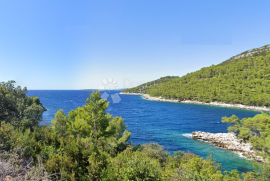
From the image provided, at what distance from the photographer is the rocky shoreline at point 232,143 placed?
2634 centimetres

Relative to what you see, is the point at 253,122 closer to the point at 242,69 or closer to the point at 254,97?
the point at 254,97

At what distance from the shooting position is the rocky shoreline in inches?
1037

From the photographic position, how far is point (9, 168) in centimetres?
586

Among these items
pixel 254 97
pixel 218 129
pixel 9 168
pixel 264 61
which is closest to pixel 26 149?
pixel 9 168

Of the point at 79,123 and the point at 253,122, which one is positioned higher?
the point at 79,123

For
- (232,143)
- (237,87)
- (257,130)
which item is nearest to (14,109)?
(232,143)

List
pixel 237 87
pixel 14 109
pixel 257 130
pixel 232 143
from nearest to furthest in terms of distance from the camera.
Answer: pixel 14 109, pixel 257 130, pixel 232 143, pixel 237 87

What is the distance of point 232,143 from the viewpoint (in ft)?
101

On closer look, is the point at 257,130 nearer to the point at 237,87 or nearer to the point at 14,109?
the point at 14,109

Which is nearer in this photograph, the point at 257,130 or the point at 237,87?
the point at 257,130

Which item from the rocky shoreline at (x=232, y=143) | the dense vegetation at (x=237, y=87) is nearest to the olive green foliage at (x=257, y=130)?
the rocky shoreline at (x=232, y=143)

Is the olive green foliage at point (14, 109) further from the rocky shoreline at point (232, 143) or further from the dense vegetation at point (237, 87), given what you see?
the dense vegetation at point (237, 87)

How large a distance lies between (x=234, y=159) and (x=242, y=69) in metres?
132

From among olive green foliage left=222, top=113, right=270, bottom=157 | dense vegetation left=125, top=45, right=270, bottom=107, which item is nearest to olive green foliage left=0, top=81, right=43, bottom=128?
olive green foliage left=222, top=113, right=270, bottom=157
